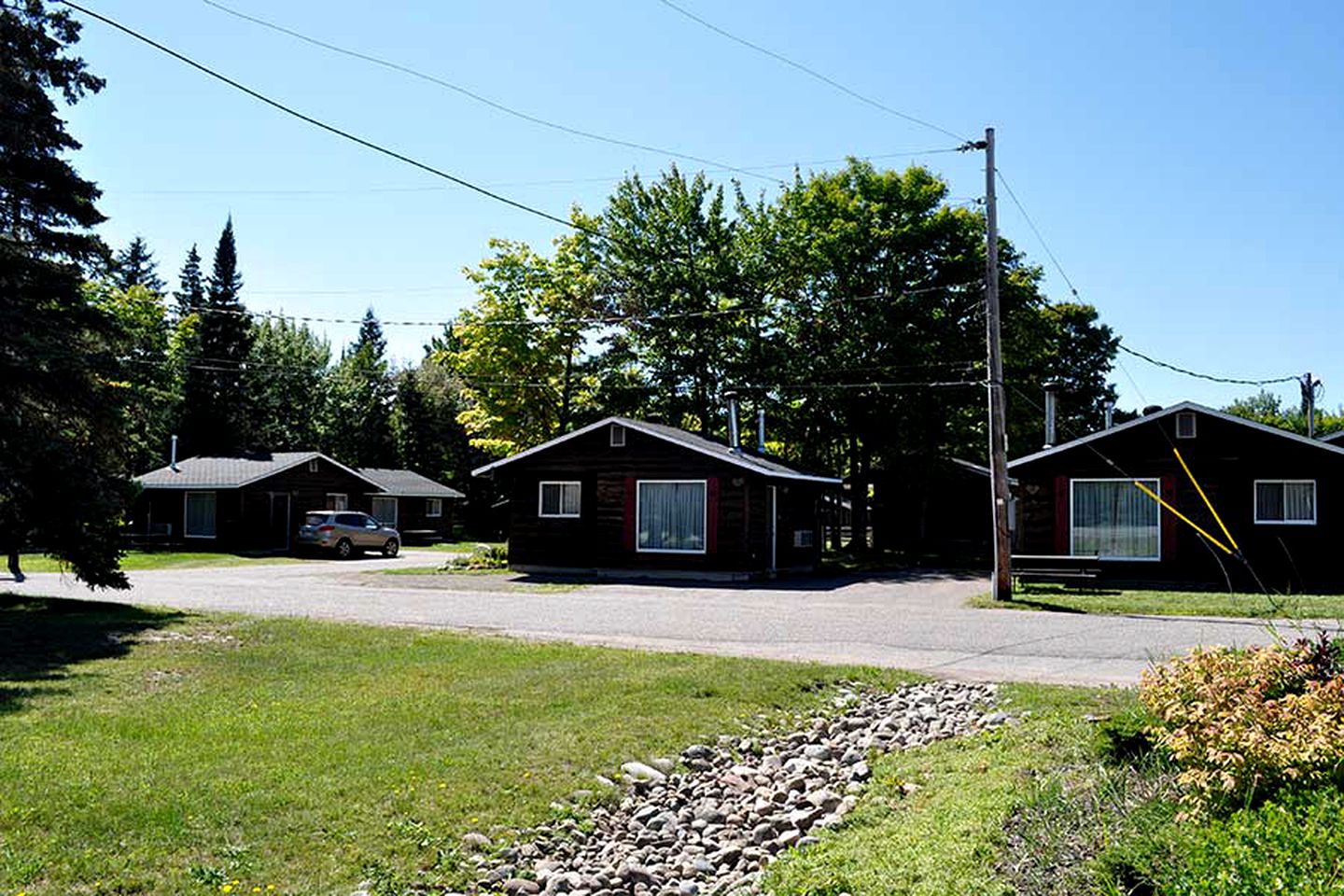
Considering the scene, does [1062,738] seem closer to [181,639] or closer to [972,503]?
[181,639]

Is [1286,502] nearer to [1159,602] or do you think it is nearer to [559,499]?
[1159,602]

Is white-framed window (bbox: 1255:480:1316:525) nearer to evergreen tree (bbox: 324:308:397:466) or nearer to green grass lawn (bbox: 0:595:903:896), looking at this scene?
green grass lawn (bbox: 0:595:903:896)

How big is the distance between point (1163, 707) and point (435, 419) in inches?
2344

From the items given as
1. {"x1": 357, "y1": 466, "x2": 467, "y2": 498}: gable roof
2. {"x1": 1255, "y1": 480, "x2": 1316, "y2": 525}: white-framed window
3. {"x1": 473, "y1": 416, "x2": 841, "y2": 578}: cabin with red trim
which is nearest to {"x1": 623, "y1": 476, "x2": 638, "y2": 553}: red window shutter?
{"x1": 473, "y1": 416, "x2": 841, "y2": 578}: cabin with red trim

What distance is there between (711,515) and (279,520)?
899 inches

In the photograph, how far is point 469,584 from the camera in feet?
82.8

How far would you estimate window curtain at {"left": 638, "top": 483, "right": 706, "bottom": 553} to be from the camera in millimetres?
27328

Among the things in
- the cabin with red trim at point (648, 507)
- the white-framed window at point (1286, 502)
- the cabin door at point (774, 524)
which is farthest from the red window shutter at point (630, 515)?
the white-framed window at point (1286, 502)

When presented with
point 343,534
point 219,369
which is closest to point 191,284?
point 219,369

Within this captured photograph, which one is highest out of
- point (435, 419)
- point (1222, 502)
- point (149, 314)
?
point (149, 314)

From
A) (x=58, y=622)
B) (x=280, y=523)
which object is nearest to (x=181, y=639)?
(x=58, y=622)

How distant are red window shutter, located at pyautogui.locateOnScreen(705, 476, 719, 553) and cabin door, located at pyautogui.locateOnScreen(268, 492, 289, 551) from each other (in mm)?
21811

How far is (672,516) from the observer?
27.6 m

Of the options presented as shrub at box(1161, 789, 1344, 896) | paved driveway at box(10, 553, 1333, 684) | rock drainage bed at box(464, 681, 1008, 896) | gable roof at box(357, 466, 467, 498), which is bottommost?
rock drainage bed at box(464, 681, 1008, 896)
